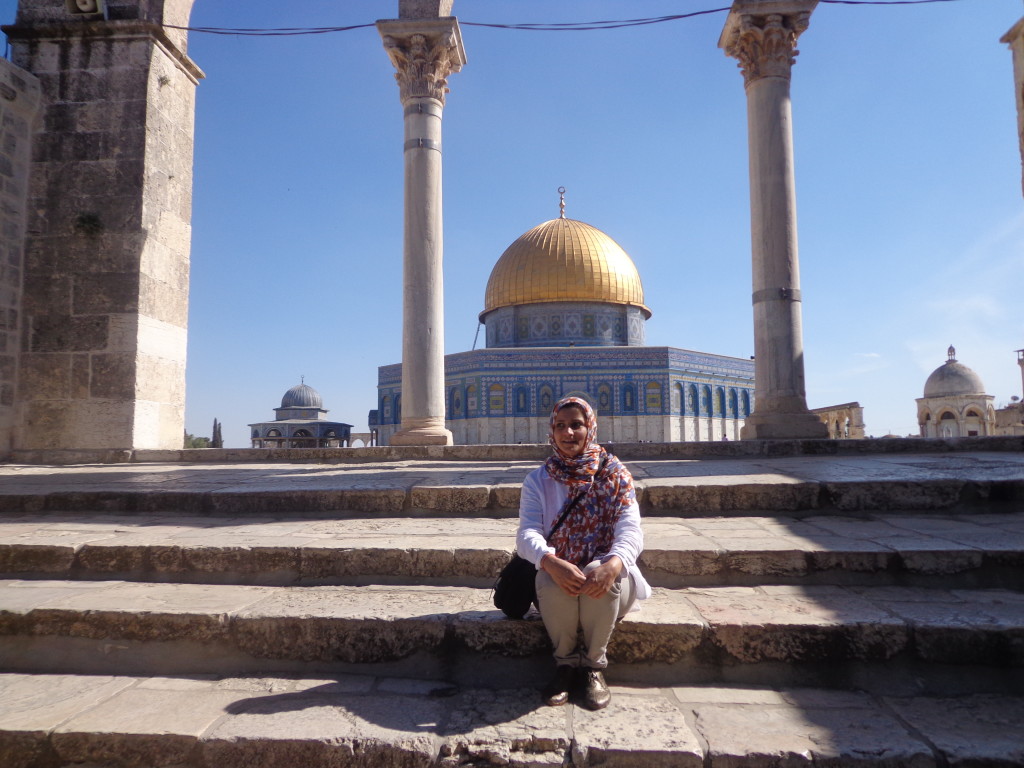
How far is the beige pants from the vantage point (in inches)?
80.2

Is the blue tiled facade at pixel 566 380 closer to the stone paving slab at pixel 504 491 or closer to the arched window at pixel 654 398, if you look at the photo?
the arched window at pixel 654 398

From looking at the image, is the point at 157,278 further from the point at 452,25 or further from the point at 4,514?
the point at 452,25

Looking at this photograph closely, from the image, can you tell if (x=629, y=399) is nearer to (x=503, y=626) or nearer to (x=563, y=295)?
(x=563, y=295)

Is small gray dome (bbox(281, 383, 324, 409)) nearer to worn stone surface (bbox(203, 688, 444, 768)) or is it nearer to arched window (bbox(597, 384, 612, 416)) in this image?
arched window (bbox(597, 384, 612, 416))

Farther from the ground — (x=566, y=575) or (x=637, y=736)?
(x=566, y=575)

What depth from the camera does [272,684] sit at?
7.09 feet

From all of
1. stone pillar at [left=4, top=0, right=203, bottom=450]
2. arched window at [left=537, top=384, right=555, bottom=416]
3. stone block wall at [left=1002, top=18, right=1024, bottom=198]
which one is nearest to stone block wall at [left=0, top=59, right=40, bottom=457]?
stone pillar at [left=4, top=0, right=203, bottom=450]

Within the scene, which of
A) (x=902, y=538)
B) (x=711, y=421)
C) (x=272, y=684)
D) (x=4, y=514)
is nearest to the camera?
(x=272, y=684)

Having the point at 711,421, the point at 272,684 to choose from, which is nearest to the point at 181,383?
the point at 272,684

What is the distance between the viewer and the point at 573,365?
23.8 m

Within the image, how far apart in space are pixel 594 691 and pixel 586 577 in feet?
1.09

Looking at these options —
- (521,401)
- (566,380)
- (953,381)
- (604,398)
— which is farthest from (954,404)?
(521,401)

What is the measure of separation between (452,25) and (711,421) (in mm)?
20465

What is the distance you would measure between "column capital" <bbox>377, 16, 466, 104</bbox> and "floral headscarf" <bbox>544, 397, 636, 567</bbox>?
22.2 feet
